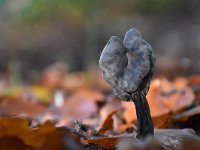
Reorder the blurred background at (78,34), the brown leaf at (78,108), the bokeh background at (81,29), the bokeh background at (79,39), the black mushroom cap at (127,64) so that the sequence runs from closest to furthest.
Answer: the black mushroom cap at (127,64)
the brown leaf at (78,108)
the bokeh background at (79,39)
the blurred background at (78,34)
the bokeh background at (81,29)

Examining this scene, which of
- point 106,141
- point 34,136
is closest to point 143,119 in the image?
point 106,141

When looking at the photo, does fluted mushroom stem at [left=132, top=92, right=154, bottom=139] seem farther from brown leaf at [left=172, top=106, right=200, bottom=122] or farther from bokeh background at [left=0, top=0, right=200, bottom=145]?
bokeh background at [left=0, top=0, right=200, bottom=145]

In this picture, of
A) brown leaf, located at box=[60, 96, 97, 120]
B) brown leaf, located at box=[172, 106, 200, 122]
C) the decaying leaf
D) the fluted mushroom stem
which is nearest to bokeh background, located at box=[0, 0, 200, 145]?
brown leaf, located at box=[60, 96, 97, 120]

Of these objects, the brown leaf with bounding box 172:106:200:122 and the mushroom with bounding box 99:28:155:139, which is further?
the brown leaf with bounding box 172:106:200:122

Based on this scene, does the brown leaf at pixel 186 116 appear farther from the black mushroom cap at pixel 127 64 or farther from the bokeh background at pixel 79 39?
the bokeh background at pixel 79 39

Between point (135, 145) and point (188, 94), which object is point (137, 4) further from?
point (135, 145)

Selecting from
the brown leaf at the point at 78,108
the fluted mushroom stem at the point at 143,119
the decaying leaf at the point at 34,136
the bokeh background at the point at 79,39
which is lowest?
the decaying leaf at the point at 34,136

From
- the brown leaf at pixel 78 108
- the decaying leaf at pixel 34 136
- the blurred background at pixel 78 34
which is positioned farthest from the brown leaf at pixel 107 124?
the blurred background at pixel 78 34

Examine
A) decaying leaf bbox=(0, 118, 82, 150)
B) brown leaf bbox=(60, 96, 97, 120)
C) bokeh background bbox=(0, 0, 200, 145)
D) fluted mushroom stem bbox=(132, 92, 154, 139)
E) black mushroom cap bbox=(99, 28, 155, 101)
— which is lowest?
decaying leaf bbox=(0, 118, 82, 150)
